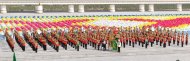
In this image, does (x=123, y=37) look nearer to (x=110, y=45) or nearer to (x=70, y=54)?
(x=110, y=45)

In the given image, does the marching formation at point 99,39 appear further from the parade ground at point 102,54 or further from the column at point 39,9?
the column at point 39,9

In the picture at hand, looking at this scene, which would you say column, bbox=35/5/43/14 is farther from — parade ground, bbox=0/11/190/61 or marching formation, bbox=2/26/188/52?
parade ground, bbox=0/11/190/61

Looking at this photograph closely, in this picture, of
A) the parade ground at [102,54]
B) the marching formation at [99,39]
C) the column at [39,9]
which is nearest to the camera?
the parade ground at [102,54]

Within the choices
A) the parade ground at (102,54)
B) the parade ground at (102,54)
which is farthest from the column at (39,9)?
the parade ground at (102,54)

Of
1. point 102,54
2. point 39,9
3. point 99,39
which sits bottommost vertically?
point 102,54

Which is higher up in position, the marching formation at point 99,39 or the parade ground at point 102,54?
the marching formation at point 99,39

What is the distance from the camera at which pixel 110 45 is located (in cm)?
2375

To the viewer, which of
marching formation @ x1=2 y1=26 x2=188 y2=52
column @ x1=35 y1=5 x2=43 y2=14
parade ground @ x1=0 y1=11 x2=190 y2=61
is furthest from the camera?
column @ x1=35 y1=5 x2=43 y2=14

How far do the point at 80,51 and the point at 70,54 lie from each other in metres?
1.18

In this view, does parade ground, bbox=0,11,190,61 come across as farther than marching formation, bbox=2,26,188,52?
No

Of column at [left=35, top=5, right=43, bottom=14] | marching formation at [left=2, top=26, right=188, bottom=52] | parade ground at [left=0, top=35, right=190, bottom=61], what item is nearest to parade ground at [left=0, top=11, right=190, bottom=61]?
parade ground at [left=0, top=35, right=190, bottom=61]

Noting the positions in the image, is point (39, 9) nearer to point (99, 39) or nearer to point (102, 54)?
point (99, 39)

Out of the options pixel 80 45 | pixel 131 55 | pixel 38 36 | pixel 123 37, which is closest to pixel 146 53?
pixel 131 55

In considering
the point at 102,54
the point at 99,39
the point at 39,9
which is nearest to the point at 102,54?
the point at 102,54
